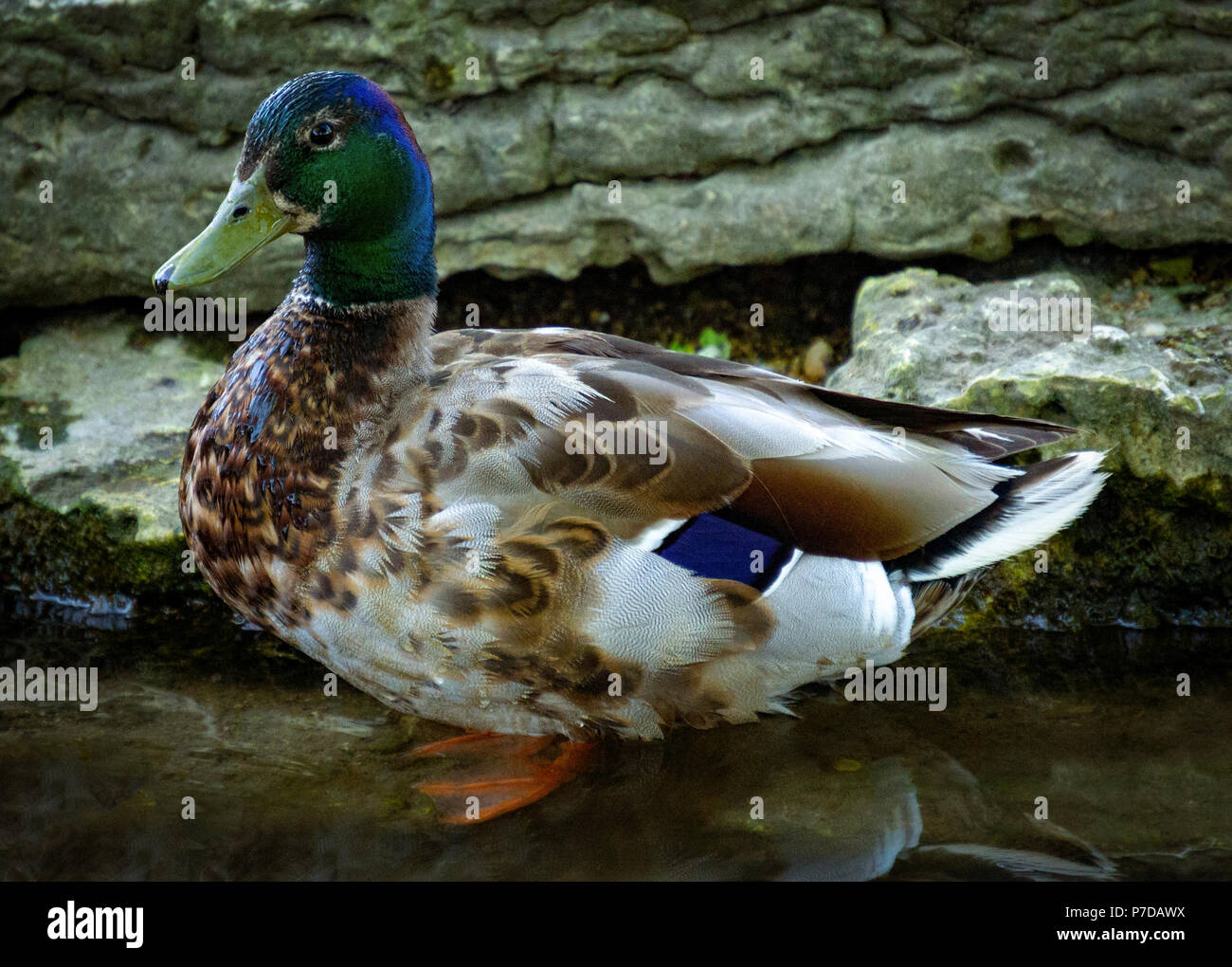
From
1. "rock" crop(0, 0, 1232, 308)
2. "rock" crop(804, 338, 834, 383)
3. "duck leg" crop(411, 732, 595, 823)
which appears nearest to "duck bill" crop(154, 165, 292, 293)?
"duck leg" crop(411, 732, 595, 823)

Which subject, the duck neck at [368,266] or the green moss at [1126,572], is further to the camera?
the green moss at [1126,572]

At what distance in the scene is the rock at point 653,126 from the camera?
489 cm

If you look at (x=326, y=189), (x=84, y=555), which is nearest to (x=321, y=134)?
(x=326, y=189)

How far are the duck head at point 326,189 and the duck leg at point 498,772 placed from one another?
4.49 ft

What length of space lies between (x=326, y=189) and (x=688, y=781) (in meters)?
1.90

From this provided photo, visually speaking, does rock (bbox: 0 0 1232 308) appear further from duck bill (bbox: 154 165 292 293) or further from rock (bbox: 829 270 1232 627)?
duck bill (bbox: 154 165 292 293)

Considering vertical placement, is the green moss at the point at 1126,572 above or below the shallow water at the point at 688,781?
above

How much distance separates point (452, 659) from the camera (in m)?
3.27

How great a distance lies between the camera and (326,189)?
332 cm

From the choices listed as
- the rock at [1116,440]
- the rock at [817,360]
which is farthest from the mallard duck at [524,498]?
the rock at [817,360]

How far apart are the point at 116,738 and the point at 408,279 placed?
163 cm

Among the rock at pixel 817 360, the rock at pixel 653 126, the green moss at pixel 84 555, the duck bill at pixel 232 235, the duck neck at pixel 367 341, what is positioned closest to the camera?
the duck bill at pixel 232 235

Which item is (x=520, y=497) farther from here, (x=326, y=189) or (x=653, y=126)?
(x=653, y=126)

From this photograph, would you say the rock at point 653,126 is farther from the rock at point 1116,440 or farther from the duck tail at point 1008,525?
the duck tail at point 1008,525
